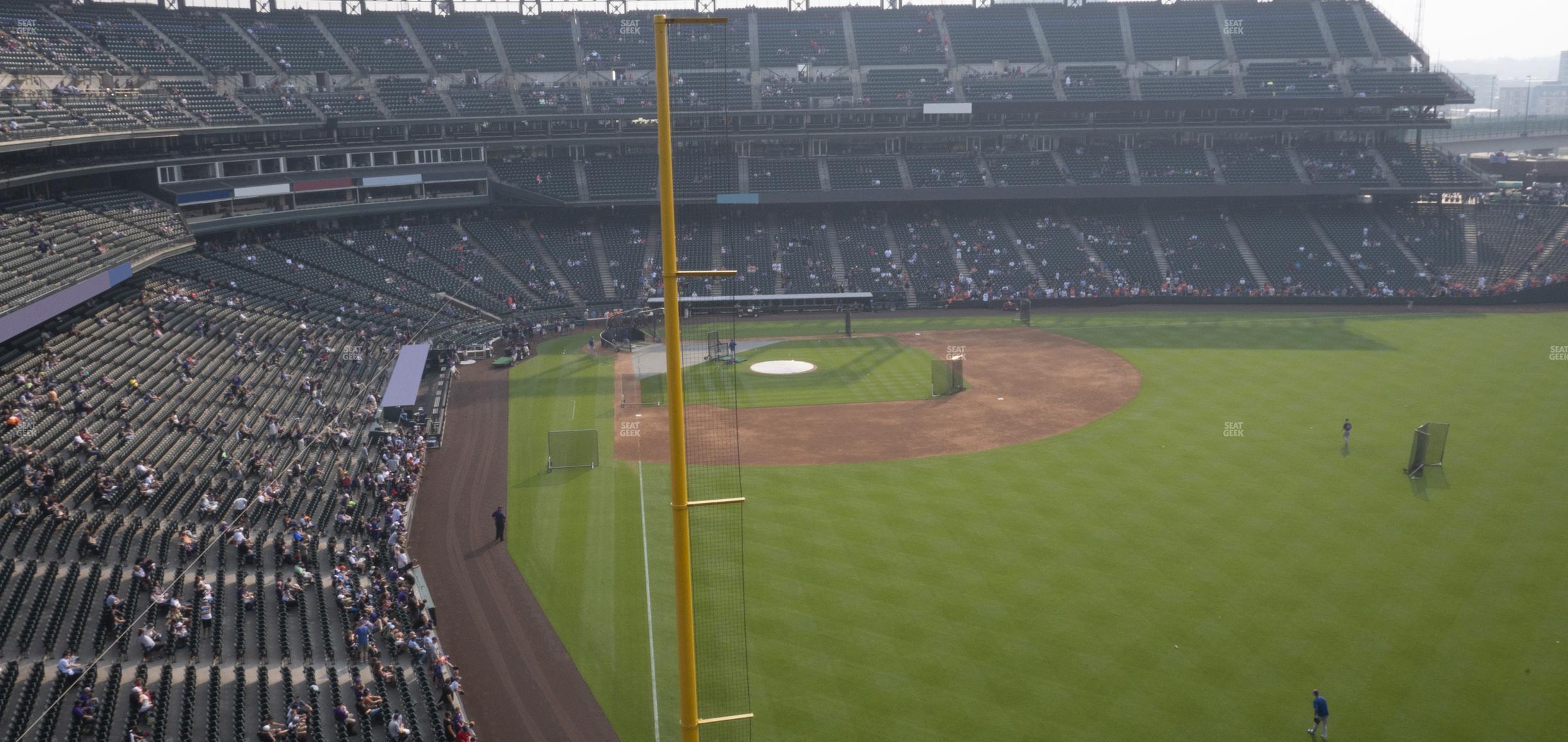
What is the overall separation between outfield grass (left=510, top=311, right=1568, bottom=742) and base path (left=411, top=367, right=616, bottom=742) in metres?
0.63

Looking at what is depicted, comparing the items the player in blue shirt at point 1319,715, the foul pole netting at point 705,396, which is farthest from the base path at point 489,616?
the player in blue shirt at point 1319,715

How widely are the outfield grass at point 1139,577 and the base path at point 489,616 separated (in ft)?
2.07

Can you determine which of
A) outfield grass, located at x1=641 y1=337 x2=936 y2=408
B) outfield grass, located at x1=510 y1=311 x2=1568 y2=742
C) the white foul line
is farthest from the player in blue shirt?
outfield grass, located at x1=641 y1=337 x2=936 y2=408

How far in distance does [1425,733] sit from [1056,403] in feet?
75.7

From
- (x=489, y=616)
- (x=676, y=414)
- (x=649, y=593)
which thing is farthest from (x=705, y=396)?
(x=676, y=414)

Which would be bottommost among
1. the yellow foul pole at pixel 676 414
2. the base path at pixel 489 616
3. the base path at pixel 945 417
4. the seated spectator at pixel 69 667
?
the base path at pixel 489 616

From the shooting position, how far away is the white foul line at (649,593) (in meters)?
21.0

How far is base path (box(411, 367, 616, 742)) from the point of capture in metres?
→ 20.4

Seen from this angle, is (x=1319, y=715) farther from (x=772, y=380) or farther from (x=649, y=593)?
(x=772, y=380)

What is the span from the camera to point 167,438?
29.7m

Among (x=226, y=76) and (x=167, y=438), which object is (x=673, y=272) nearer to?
(x=167, y=438)

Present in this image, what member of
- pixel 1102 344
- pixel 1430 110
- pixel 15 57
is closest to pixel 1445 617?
pixel 1102 344

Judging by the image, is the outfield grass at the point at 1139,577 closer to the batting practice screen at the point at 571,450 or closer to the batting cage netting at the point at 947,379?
the batting practice screen at the point at 571,450

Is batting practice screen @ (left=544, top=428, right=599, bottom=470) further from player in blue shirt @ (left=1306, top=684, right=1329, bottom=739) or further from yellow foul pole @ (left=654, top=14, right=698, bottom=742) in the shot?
yellow foul pole @ (left=654, top=14, right=698, bottom=742)
